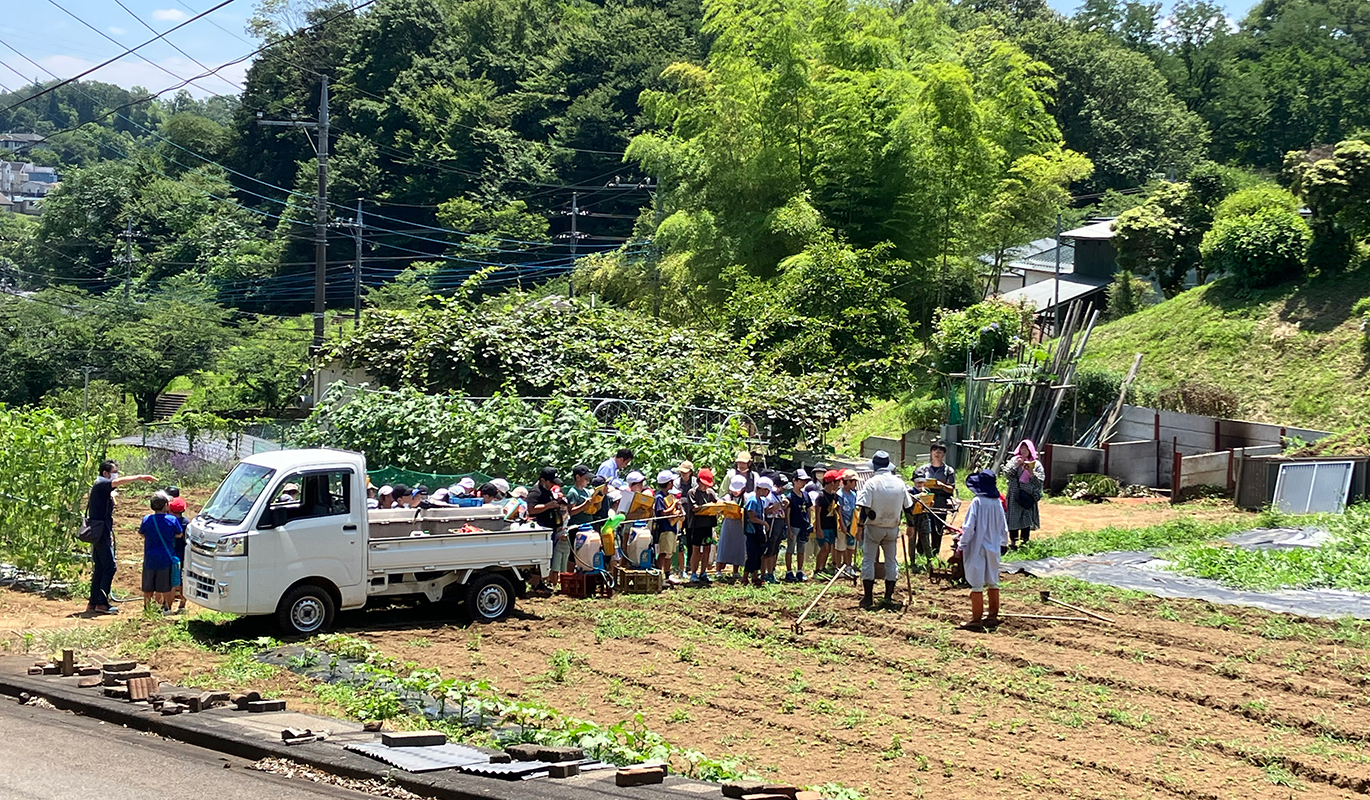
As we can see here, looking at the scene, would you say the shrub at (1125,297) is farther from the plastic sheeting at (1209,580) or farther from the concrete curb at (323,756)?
the concrete curb at (323,756)

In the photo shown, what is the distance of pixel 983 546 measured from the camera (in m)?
12.7

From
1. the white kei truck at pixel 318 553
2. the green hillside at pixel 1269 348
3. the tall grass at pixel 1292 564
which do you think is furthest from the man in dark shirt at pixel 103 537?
the green hillside at pixel 1269 348

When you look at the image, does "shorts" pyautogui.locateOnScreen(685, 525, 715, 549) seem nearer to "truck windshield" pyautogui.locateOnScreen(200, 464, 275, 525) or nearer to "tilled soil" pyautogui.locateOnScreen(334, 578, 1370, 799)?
"tilled soil" pyautogui.locateOnScreen(334, 578, 1370, 799)

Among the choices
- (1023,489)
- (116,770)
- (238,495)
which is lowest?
(116,770)

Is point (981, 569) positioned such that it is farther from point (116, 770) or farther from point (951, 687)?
point (116, 770)

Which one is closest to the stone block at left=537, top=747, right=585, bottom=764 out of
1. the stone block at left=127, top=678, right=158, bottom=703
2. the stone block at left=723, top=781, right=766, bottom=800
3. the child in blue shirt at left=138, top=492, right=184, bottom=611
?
the stone block at left=723, top=781, right=766, bottom=800

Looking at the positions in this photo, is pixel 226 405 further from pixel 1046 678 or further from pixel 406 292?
pixel 1046 678

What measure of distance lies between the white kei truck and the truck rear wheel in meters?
0.01

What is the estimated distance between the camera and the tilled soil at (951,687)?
7.94m

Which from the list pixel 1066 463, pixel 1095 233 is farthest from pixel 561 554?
pixel 1095 233

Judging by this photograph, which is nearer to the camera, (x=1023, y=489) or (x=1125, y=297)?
(x=1023, y=489)

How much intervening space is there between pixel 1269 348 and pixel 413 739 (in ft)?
89.1

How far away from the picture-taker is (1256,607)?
1392 centimetres

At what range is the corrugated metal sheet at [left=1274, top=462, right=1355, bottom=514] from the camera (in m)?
20.5
